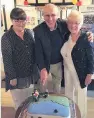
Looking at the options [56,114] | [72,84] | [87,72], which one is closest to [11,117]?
[72,84]

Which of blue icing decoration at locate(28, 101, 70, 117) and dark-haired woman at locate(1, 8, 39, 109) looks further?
dark-haired woman at locate(1, 8, 39, 109)

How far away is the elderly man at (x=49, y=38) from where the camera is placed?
6.31 ft

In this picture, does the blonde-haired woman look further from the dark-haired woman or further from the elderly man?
the dark-haired woman

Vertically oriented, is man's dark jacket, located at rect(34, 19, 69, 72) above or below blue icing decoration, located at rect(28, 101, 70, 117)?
above

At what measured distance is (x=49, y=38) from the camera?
1.95 metres

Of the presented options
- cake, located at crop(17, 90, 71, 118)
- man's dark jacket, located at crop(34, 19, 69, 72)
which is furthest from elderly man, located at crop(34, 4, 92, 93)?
cake, located at crop(17, 90, 71, 118)

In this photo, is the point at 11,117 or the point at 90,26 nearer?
the point at 11,117

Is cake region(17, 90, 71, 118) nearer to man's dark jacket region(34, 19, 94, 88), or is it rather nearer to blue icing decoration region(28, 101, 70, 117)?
blue icing decoration region(28, 101, 70, 117)

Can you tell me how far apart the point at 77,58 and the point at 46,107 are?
1.92 feet

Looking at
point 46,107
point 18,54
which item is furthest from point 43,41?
point 46,107

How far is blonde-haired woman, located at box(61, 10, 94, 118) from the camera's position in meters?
1.91

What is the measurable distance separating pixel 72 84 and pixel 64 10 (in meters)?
0.99

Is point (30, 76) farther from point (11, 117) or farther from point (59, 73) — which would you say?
point (11, 117)

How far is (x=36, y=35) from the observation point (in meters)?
1.96
